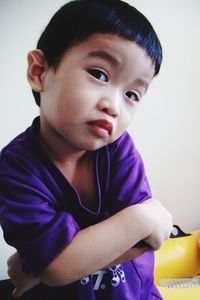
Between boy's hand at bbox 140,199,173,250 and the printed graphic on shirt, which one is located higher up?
boy's hand at bbox 140,199,173,250

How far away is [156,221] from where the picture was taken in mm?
374

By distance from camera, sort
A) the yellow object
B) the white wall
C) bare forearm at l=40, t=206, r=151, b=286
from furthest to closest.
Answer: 1. the yellow object
2. the white wall
3. bare forearm at l=40, t=206, r=151, b=286

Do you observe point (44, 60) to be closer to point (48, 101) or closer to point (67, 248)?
point (48, 101)

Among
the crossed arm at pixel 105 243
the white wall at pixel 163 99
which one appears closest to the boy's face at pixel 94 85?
the crossed arm at pixel 105 243

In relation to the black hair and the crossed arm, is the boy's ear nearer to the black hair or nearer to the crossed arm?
the black hair

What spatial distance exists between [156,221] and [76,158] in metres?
0.17

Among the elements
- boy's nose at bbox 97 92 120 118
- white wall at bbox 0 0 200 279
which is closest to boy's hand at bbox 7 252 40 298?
boy's nose at bbox 97 92 120 118

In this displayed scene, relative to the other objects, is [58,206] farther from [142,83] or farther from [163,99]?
[163,99]

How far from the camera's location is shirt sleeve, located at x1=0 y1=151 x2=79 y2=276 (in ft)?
1.08

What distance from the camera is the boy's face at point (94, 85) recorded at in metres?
0.34

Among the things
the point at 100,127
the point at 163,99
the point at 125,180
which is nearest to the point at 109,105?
the point at 100,127

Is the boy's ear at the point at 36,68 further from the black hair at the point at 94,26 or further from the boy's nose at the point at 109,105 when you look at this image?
the boy's nose at the point at 109,105

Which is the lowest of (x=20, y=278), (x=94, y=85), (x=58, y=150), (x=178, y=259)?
(x=178, y=259)

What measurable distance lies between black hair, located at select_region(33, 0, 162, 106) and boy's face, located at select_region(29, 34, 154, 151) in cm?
1
